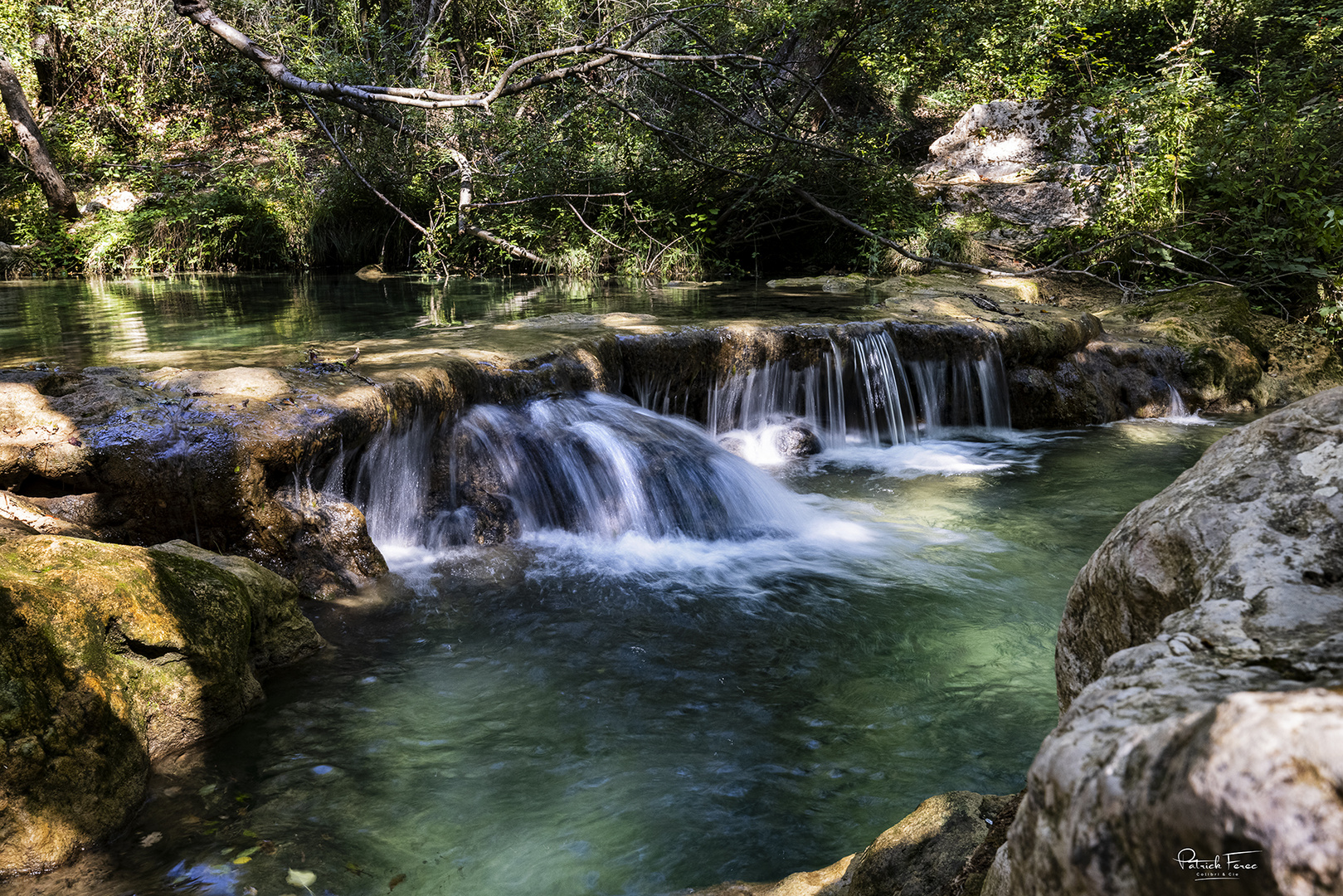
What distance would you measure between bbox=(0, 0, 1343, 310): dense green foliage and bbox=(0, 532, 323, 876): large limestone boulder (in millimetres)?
4492

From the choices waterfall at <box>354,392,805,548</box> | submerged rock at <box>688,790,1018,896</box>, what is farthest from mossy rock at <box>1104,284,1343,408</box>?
submerged rock at <box>688,790,1018,896</box>

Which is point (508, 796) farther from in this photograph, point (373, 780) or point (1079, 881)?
point (1079, 881)

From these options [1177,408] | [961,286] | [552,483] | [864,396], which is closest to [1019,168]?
[961,286]

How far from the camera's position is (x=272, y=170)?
16281 millimetres

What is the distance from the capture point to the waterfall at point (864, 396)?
800 cm

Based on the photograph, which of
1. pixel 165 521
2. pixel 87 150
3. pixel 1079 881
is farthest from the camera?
pixel 87 150

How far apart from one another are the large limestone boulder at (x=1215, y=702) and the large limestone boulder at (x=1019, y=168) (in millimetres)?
12213

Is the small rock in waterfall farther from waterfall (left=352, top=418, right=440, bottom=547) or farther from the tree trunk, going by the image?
the tree trunk

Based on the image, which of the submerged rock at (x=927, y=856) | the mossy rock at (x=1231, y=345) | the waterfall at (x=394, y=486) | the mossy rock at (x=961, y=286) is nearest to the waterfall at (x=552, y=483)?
the waterfall at (x=394, y=486)

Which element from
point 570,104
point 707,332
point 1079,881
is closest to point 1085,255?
point 707,332

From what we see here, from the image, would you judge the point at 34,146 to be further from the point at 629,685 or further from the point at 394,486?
the point at 629,685

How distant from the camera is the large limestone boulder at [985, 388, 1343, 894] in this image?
2.60 feet

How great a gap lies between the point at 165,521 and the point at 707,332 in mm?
4837

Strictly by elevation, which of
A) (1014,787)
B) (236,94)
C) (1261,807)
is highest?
(236,94)
